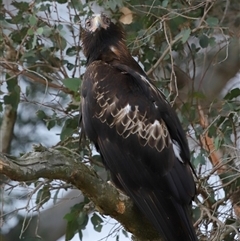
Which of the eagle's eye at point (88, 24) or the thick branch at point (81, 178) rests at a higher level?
the eagle's eye at point (88, 24)

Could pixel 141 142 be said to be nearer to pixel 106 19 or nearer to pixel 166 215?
pixel 166 215

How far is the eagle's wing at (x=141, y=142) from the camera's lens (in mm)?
3988

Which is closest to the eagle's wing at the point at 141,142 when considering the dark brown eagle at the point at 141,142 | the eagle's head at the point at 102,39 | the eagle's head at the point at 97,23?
the dark brown eagle at the point at 141,142

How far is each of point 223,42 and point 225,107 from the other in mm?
883

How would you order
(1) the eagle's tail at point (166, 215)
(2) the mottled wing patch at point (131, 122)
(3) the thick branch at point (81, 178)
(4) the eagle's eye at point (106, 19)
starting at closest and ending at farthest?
(3) the thick branch at point (81, 178) → (1) the eagle's tail at point (166, 215) → (2) the mottled wing patch at point (131, 122) → (4) the eagle's eye at point (106, 19)

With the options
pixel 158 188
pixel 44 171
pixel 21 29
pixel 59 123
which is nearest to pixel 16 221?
pixel 59 123

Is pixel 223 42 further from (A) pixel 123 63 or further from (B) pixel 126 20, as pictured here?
(A) pixel 123 63

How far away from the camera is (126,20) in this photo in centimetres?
551

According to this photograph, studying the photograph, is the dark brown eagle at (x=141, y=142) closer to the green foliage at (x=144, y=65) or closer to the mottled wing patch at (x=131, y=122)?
the mottled wing patch at (x=131, y=122)

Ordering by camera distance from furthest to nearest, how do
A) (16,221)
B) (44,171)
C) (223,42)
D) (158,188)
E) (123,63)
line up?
(16,221), (223,42), (123,63), (158,188), (44,171)

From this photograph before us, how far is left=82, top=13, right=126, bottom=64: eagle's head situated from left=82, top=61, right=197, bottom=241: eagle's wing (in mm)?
310

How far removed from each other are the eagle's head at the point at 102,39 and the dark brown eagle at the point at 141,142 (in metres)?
0.25

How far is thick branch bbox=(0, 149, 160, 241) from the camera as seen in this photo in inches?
134

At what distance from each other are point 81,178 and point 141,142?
67cm
